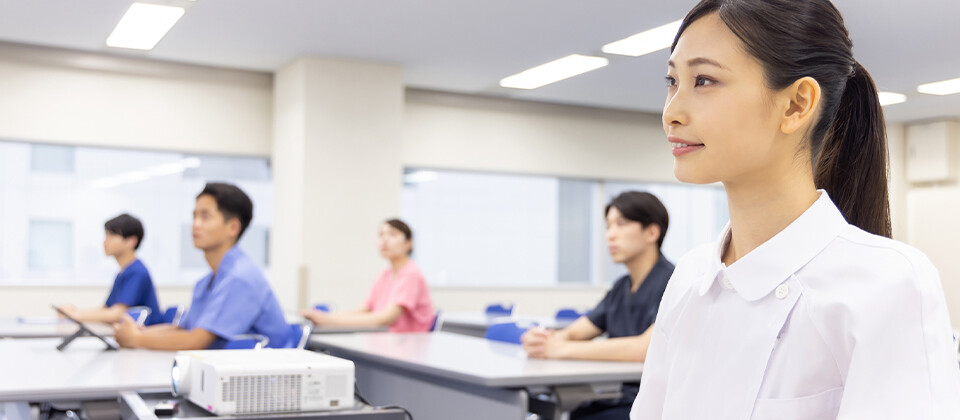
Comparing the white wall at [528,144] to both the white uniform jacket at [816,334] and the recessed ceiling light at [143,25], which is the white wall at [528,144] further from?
the white uniform jacket at [816,334]

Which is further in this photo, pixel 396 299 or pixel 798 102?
pixel 396 299

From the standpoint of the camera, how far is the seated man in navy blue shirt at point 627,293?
2975mm

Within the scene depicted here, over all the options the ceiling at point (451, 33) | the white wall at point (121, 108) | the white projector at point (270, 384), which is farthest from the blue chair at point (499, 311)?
the white projector at point (270, 384)

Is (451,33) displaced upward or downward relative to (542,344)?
upward

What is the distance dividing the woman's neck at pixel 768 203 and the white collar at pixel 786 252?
2cm

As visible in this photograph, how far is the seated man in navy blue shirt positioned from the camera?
2975 millimetres

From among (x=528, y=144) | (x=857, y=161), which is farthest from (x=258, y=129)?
(x=857, y=161)

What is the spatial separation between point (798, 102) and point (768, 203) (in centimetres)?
11

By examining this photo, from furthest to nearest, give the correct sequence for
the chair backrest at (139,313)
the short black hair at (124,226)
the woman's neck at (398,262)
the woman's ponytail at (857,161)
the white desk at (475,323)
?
the white desk at (475,323), the short black hair at (124,226), the woman's neck at (398,262), the chair backrest at (139,313), the woman's ponytail at (857,161)

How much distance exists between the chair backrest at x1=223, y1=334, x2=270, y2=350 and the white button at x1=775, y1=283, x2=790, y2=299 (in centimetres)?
234

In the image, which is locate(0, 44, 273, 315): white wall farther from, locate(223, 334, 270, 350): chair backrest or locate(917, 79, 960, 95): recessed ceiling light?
locate(917, 79, 960, 95): recessed ceiling light

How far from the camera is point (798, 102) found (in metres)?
0.90

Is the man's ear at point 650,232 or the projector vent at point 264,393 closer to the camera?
the projector vent at point 264,393

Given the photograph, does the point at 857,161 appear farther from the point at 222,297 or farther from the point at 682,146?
the point at 222,297
